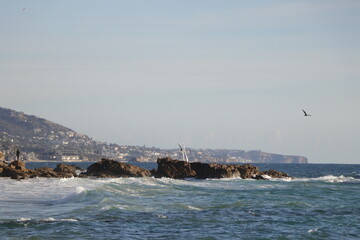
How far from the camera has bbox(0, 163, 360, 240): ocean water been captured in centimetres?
2675

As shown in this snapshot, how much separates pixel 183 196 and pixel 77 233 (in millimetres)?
20228

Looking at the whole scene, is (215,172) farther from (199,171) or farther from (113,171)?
(113,171)

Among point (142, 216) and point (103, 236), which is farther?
point (142, 216)

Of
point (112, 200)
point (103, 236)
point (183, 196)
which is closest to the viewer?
point (103, 236)

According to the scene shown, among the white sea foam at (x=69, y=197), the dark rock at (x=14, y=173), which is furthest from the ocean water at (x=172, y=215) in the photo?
the dark rock at (x=14, y=173)

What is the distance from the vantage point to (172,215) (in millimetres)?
32844

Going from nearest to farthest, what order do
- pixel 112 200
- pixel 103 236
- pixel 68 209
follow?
pixel 103 236
pixel 68 209
pixel 112 200

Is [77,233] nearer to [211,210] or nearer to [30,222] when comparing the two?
[30,222]

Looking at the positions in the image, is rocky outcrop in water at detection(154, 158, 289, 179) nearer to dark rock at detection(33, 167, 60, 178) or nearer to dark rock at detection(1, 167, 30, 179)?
dark rock at detection(33, 167, 60, 178)

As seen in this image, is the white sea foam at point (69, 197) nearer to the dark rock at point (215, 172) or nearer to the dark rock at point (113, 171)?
the dark rock at point (113, 171)

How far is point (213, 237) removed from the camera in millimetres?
25922

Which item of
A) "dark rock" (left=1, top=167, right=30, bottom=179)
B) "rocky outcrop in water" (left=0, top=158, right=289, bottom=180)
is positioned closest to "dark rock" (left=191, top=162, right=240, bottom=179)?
"rocky outcrop in water" (left=0, top=158, right=289, bottom=180)

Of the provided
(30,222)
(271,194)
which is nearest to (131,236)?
(30,222)

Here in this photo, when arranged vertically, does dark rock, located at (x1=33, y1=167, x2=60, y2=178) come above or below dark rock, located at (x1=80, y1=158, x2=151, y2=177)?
below
